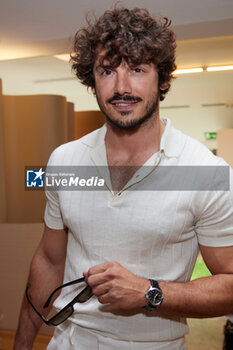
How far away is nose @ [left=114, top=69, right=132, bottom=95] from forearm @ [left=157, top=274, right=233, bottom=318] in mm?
446

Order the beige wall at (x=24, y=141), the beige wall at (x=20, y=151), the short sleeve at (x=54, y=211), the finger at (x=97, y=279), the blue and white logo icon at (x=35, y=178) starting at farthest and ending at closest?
the beige wall at (x=24, y=141) → the beige wall at (x=20, y=151) → the blue and white logo icon at (x=35, y=178) → the short sleeve at (x=54, y=211) → the finger at (x=97, y=279)

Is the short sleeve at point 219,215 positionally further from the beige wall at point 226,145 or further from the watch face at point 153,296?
the beige wall at point 226,145

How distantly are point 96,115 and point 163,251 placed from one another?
7.67 feet

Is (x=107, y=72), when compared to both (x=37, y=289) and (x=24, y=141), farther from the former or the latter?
(x=24, y=141)

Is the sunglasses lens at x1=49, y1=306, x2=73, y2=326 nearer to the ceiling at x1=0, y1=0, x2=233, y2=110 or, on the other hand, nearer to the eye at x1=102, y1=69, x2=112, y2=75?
the eye at x1=102, y1=69, x2=112, y2=75

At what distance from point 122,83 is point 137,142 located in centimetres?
15

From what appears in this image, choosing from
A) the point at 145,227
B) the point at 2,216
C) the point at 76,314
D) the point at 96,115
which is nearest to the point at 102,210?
the point at 145,227

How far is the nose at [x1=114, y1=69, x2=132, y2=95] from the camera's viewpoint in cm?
94

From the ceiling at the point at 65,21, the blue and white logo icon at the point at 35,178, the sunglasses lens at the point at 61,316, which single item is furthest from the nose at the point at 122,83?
the blue and white logo icon at the point at 35,178

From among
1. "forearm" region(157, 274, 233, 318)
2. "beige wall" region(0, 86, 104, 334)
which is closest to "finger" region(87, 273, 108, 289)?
"forearm" region(157, 274, 233, 318)

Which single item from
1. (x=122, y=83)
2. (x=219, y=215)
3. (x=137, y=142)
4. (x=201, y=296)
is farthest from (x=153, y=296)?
(x=122, y=83)

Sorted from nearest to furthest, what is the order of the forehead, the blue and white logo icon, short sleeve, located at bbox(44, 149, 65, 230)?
the forehead, short sleeve, located at bbox(44, 149, 65, 230), the blue and white logo icon

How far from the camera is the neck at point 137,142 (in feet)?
3.30

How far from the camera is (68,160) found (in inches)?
43.2
